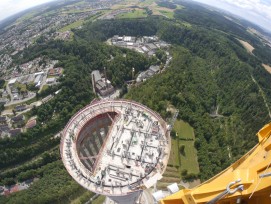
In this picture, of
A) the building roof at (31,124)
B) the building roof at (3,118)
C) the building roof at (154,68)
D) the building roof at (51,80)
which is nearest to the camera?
the building roof at (31,124)

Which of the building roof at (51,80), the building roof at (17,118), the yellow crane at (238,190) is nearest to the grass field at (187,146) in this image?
the building roof at (17,118)

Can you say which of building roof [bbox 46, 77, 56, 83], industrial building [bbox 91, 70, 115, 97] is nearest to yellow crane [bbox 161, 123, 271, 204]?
industrial building [bbox 91, 70, 115, 97]

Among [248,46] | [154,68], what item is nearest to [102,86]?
[154,68]

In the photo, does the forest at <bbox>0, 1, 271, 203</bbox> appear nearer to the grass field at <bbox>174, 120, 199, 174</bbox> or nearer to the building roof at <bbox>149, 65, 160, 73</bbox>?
the grass field at <bbox>174, 120, 199, 174</bbox>

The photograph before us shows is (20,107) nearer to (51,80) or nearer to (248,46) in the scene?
(51,80)

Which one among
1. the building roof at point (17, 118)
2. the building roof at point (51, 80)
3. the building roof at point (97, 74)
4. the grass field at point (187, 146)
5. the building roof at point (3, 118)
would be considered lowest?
the building roof at point (97, 74)

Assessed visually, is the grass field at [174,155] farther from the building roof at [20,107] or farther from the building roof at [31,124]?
the building roof at [20,107]
